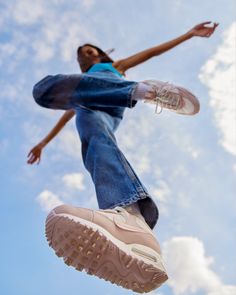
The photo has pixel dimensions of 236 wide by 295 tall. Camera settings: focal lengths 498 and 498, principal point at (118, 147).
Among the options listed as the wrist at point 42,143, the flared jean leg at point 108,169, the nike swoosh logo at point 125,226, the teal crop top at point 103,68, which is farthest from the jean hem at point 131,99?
the wrist at point 42,143

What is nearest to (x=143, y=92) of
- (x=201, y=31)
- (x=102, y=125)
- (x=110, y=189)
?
(x=102, y=125)

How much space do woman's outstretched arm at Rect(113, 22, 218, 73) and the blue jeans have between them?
57 centimetres

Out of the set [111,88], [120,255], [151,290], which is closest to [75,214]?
[120,255]

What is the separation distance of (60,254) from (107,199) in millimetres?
525

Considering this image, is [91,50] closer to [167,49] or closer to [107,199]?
[167,49]

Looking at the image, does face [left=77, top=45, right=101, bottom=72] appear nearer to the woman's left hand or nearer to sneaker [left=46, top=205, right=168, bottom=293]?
the woman's left hand

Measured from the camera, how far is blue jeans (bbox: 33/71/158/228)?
3023mm

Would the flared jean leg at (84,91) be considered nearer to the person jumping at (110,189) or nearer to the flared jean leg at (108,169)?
the person jumping at (110,189)

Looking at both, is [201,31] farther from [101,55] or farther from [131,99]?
[131,99]

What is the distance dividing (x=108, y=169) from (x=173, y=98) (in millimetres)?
668

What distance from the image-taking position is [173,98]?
330 cm

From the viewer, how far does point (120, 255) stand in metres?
2.60

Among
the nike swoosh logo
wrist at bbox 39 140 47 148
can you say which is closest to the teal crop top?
the nike swoosh logo

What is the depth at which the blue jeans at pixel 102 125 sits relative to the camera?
302 centimetres
